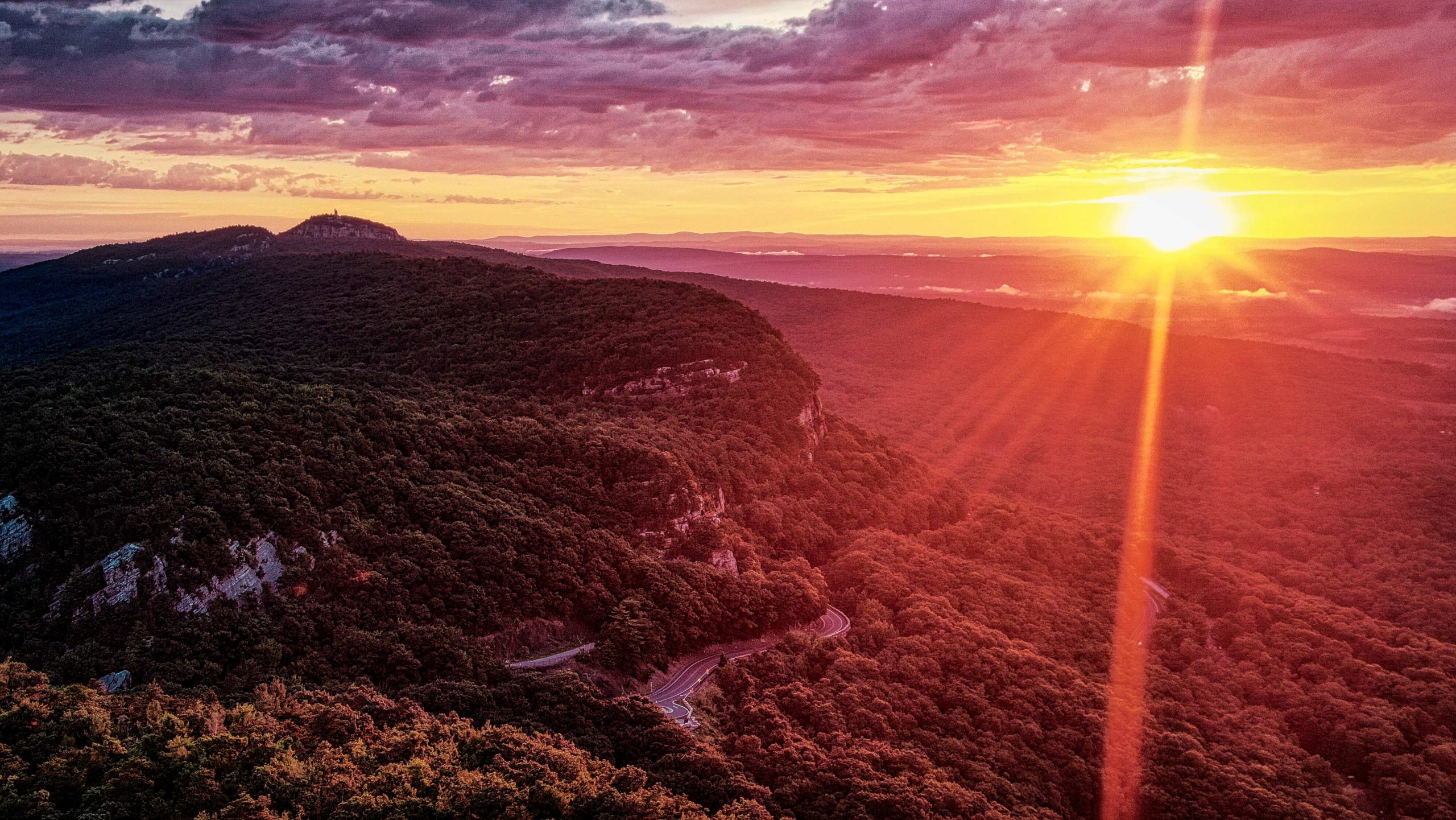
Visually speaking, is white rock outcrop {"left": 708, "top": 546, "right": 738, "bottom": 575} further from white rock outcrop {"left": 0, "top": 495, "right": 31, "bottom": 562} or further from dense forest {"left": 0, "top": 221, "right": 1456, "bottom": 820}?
white rock outcrop {"left": 0, "top": 495, "right": 31, "bottom": 562}

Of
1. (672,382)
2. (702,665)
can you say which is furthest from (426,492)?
(672,382)

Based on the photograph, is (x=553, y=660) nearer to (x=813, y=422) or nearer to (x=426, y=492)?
(x=426, y=492)

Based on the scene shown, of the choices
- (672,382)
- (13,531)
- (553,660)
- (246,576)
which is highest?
(672,382)

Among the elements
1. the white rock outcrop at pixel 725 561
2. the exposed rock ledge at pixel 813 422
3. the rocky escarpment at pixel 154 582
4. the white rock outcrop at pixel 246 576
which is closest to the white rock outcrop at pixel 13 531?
the rocky escarpment at pixel 154 582

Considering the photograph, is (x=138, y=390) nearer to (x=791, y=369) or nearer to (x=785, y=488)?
(x=785, y=488)

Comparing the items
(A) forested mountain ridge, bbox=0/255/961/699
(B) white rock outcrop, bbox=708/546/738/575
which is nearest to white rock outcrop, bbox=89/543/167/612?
(A) forested mountain ridge, bbox=0/255/961/699

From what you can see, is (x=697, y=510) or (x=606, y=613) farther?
(x=697, y=510)
